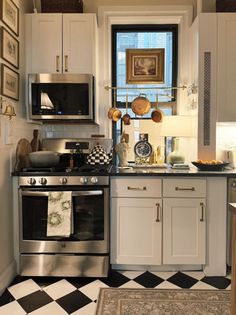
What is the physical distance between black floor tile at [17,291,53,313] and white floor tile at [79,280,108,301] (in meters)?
0.27

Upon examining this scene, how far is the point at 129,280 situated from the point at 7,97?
1.79 metres

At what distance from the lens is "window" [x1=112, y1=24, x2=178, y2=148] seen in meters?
3.50

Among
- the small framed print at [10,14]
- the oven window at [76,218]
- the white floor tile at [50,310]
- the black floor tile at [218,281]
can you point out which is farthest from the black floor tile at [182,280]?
the small framed print at [10,14]

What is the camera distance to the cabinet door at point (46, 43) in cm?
301

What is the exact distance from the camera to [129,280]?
8.50 ft

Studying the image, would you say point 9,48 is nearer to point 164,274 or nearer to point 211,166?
point 211,166

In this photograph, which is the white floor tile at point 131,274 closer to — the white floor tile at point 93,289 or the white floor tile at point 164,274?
the white floor tile at point 164,274

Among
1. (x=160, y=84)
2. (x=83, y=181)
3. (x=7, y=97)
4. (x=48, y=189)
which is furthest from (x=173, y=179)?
(x=7, y=97)

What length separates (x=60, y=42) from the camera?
9.92 feet

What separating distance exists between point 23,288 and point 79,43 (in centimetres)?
221

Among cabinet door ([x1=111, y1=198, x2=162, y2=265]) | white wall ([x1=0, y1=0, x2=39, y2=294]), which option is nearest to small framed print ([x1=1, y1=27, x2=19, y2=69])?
white wall ([x1=0, y1=0, x2=39, y2=294])

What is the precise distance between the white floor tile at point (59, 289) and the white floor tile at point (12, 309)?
0.83 ft

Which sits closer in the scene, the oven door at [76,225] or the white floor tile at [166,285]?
the white floor tile at [166,285]

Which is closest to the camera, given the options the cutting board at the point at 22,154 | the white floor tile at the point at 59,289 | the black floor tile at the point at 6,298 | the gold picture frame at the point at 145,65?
the black floor tile at the point at 6,298
